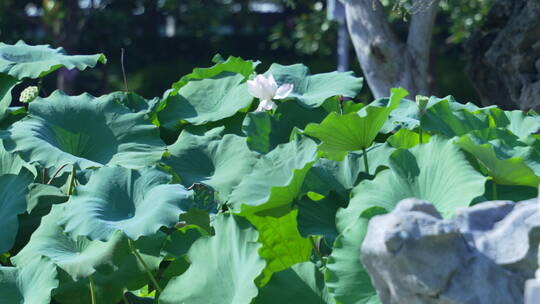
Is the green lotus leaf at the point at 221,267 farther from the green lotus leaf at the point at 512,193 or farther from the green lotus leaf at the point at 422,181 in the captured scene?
the green lotus leaf at the point at 512,193

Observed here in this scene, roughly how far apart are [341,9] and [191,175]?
4.73 m

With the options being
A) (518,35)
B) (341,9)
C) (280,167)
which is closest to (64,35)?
(341,9)

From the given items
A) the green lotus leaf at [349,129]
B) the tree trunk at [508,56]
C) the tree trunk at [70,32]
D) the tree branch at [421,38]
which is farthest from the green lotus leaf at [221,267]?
the tree trunk at [70,32]

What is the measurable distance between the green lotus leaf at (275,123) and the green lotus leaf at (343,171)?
0.34m

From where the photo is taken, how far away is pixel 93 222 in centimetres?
194

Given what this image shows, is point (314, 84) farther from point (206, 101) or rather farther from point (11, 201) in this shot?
point (11, 201)

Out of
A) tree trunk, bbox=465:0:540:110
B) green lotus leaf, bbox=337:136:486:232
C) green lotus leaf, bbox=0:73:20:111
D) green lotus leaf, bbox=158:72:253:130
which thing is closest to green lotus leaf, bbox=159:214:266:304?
green lotus leaf, bbox=337:136:486:232

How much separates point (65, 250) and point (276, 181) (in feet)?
1.87

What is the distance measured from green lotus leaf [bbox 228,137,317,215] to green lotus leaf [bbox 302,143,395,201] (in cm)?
5

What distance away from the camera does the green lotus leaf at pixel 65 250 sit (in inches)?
79.7

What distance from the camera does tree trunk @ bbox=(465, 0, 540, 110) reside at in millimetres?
4816

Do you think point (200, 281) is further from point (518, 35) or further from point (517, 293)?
point (518, 35)

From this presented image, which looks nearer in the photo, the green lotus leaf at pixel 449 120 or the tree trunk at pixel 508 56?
the green lotus leaf at pixel 449 120

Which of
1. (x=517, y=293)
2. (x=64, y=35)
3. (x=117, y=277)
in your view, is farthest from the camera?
(x=64, y=35)
